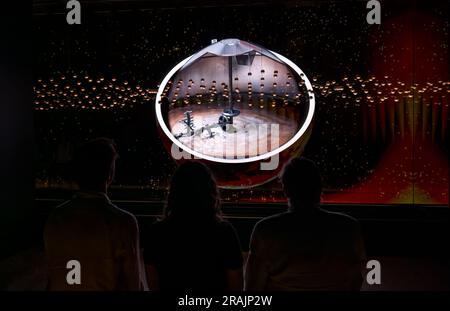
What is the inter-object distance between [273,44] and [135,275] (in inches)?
121

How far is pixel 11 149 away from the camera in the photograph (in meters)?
3.92

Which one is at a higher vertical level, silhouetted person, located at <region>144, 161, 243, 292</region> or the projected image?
the projected image

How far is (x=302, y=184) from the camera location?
154 centimetres

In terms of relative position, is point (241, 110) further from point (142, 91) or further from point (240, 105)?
point (142, 91)

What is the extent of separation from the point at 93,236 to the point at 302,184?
0.76m

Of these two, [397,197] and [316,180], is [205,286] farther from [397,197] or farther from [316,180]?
[397,197]

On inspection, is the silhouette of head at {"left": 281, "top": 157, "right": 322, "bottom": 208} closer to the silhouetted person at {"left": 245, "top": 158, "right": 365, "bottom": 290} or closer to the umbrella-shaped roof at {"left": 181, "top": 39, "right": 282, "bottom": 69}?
the silhouetted person at {"left": 245, "top": 158, "right": 365, "bottom": 290}

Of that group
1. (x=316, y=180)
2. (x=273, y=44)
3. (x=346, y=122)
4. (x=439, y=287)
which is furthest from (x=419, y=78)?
(x=316, y=180)

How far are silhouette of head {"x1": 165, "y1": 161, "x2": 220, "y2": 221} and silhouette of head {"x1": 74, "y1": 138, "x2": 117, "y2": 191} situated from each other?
272mm

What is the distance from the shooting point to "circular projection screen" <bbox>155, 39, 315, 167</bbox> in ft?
13.5

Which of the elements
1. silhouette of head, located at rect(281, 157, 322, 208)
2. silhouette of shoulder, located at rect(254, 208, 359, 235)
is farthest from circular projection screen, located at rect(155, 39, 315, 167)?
silhouette of shoulder, located at rect(254, 208, 359, 235)

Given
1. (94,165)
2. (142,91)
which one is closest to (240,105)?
(142,91)

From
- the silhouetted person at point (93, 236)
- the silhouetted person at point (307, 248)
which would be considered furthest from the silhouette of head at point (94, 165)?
the silhouetted person at point (307, 248)

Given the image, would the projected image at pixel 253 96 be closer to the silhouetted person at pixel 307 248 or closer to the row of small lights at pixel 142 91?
A: the row of small lights at pixel 142 91
